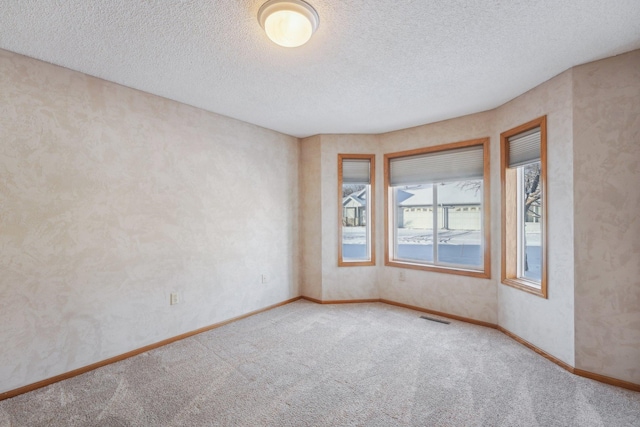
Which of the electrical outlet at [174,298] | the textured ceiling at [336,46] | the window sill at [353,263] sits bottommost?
the electrical outlet at [174,298]

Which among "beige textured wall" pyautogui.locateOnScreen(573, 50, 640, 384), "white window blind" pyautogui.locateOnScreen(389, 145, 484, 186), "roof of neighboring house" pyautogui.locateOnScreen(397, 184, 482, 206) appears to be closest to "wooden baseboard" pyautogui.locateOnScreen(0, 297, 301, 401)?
"roof of neighboring house" pyautogui.locateOnScreen(397, 184, 482, 206)

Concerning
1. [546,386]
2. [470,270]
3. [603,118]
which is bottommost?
[546,386]

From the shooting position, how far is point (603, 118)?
2.27 meters

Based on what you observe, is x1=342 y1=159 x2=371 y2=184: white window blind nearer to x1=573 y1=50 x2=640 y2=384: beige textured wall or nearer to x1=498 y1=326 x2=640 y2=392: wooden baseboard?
x1=573 y1=50 x2=640 y2=384: beige textured wall

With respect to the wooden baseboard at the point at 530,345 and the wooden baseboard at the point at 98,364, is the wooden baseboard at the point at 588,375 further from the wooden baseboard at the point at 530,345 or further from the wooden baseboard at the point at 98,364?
the wooden baseboard at the point at 98,364

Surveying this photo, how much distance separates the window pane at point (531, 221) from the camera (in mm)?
3031

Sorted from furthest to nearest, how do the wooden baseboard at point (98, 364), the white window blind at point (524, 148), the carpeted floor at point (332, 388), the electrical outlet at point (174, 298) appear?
the electrical outlet at point (174, 298)
the white window blind at point (524, 148)
the wooden baseboard at point (98, 364)
the carpeted floor at point (332, 388)

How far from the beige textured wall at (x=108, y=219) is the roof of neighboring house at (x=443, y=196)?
7.43ft

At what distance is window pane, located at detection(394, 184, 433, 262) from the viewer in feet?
13.3

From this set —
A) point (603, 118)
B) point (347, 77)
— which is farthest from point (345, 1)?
point (603, 118)

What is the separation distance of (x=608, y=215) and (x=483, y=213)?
132cm

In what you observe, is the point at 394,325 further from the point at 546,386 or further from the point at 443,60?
the point at 443,60

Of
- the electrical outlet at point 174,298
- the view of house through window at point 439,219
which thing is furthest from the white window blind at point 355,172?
the electrical outlet at point 174,298

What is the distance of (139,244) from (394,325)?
292cm
